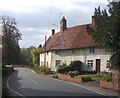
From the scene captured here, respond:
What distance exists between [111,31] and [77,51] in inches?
1005

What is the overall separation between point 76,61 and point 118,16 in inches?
969

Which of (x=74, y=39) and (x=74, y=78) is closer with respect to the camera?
(x=74, y=78)

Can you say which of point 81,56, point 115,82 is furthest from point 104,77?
point 81,56

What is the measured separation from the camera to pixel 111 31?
1977cm

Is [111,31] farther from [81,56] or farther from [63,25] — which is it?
[63,25]

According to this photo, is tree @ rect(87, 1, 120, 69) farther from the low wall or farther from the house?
the house

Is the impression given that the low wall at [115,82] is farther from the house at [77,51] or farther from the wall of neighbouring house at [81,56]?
the wall of neighbouring house at [81,56]

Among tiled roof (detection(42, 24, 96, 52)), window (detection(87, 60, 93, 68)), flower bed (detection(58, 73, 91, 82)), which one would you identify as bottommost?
Result: flower bed (detection(58, 73, 91, 82))

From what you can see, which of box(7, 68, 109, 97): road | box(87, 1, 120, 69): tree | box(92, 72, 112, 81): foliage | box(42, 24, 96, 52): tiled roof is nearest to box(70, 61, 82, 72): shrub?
box(42, 24, 96, 52): tiled roof

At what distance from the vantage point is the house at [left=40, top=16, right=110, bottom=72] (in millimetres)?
40188

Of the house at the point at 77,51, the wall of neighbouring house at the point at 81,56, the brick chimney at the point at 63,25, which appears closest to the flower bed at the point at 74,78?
the house at the point at 77,51

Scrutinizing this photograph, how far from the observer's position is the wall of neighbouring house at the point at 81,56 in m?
39.1

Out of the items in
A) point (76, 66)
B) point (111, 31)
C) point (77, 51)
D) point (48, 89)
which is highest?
point (111, 31)

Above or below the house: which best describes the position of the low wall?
below
